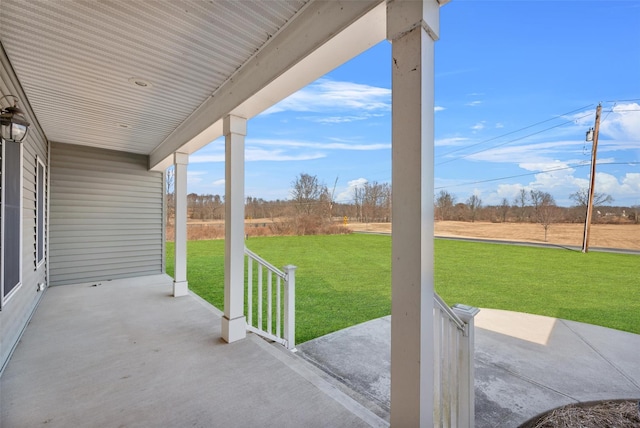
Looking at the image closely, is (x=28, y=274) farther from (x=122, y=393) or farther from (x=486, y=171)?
(x=486, y=171)

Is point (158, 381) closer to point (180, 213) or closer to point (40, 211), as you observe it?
point (180, 213)

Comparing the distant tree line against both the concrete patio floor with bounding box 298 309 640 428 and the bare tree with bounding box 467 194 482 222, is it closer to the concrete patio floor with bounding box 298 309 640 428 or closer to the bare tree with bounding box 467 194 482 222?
the bare tree with bounding box 467 194 482 222

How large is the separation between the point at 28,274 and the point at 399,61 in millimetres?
4944

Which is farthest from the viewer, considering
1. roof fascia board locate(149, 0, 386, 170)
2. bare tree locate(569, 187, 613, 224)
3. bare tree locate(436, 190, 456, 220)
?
bare tree locate(436, 190, 456, 220)

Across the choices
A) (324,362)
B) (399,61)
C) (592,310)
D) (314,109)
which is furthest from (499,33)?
(314,109)

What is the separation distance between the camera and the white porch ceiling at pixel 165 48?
1.62 metres

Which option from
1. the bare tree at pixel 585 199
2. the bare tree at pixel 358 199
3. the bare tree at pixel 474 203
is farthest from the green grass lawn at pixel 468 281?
the bare tree at pixel 358 199

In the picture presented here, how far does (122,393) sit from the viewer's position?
2023mm

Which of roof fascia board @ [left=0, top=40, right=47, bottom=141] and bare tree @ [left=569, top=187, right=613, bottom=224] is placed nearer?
roof fascia board @ [left=0, top=40, right=47, bottom=141]

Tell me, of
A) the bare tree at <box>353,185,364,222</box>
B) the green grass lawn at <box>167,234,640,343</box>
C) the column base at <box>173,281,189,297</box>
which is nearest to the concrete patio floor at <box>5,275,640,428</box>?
the column base at <box>173,281,189,297</box>

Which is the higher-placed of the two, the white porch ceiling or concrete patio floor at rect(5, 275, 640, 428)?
the white porch ceiling

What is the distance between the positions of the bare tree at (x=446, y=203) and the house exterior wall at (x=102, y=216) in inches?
407

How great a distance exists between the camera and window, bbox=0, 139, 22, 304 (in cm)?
230

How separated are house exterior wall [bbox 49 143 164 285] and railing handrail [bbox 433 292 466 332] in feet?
21.1
